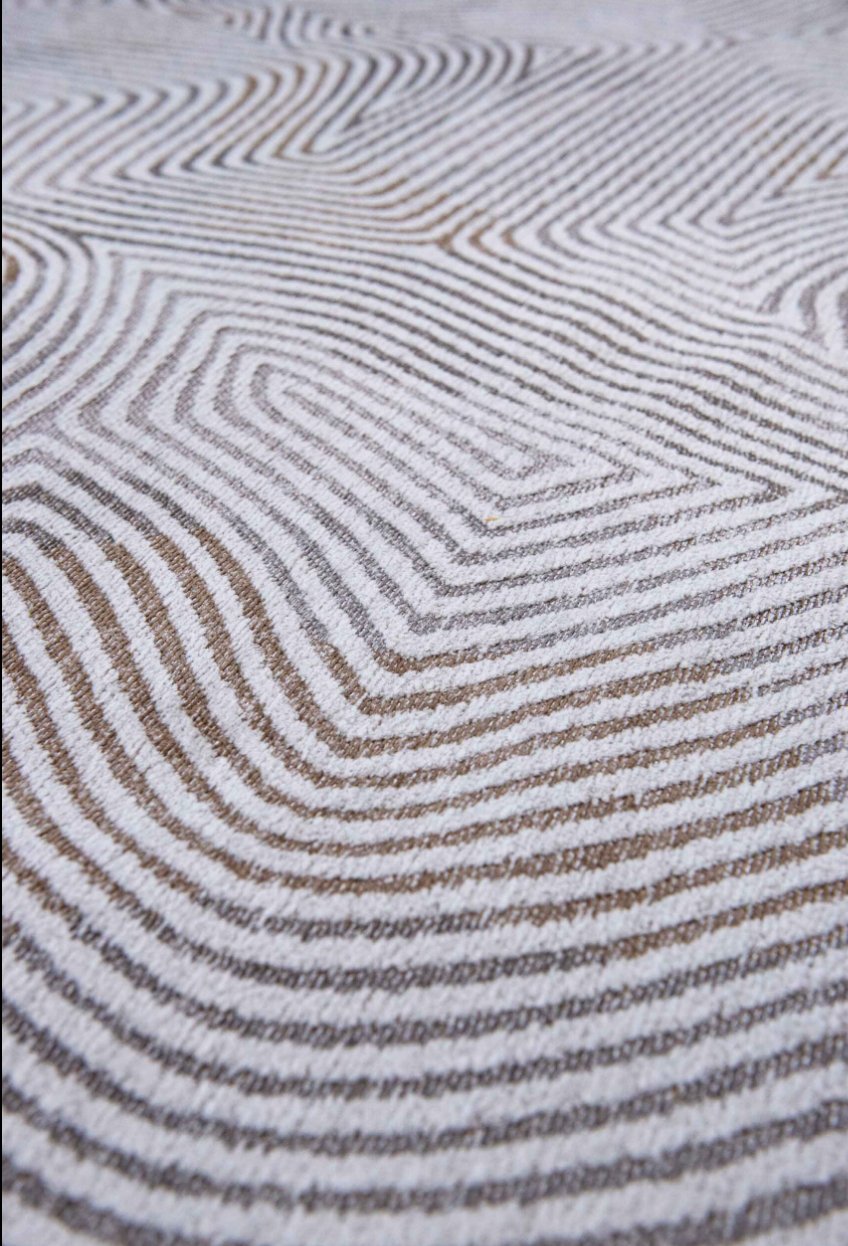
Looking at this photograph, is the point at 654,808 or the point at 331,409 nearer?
the point at 654,808

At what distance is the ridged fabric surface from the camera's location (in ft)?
1.14

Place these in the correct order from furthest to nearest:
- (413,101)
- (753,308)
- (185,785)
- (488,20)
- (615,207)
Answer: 1. (488,20)
2. (413,101)
3. (615,207)
4. (753,308)
5. (185,785)

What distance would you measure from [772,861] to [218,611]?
26 cm

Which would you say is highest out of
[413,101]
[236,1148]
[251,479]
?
[413,101]

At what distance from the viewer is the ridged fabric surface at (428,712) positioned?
0.35 meters

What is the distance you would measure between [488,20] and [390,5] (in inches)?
5.0

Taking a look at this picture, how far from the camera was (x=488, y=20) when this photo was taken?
1.20 m

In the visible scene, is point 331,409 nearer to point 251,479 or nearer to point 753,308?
point 251,479

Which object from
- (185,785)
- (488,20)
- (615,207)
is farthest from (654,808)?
(488,20)

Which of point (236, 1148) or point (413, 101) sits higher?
point (413, 101)

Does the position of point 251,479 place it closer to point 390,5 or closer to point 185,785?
point 185,785

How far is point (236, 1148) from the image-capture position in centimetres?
35

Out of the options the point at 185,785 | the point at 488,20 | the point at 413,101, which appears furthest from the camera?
the point at 488,20

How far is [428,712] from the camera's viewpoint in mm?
475
